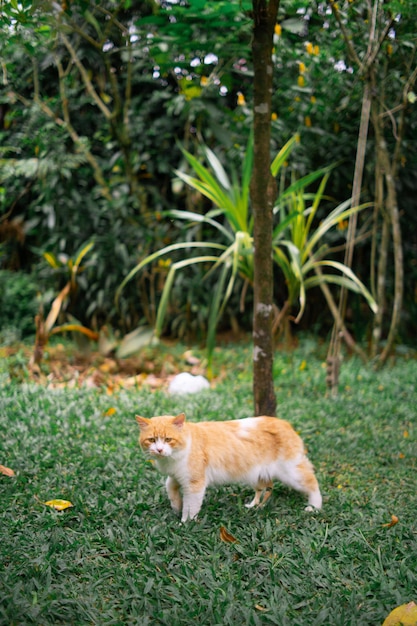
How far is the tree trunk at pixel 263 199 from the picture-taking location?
2982 millimetres

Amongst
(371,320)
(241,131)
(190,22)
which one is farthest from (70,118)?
(371,320)

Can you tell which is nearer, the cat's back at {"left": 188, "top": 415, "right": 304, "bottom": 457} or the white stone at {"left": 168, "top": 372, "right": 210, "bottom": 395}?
the cat's back at {"left": 188, "top": 415, "right": 304, "bottom": 457}

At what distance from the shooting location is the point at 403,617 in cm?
180

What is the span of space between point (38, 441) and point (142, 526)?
3.33ft

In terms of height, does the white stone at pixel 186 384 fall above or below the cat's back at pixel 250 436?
below

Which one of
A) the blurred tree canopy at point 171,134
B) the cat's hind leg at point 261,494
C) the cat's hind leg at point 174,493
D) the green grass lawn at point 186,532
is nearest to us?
the green grass lawn at point 186,532

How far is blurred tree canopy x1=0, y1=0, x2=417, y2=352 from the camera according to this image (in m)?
4.49

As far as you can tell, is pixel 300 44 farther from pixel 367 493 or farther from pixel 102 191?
pixel 367 493

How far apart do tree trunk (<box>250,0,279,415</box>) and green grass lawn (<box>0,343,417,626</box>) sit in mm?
490

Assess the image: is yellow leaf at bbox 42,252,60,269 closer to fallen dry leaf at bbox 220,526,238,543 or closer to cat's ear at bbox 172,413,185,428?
cat's ear at bbox 172,413,185,428

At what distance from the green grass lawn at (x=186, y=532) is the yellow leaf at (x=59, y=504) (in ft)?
0.11

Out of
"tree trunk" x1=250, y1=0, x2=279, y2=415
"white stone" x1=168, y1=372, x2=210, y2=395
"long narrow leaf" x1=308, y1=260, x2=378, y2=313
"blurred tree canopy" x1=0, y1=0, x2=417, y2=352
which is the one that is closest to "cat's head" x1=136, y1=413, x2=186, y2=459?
"tree trunk" x1=250, y1=0, x2=279, y2=415

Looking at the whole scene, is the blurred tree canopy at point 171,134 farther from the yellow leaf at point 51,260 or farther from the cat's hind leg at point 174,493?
the cat's hind leg at point 174,493

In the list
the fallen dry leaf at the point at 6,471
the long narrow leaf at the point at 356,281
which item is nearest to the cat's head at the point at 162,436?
the fallen dry leaf at the point at 6,471
